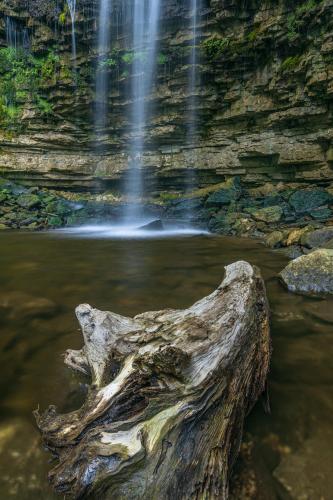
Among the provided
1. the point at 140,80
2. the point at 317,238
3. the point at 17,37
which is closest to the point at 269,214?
the point at 317,238

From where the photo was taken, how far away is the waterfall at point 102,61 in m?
15.2

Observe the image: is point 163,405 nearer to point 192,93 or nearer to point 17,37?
point 192,93

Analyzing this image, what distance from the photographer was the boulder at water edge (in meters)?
4.35

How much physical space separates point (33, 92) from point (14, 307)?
16002 mm

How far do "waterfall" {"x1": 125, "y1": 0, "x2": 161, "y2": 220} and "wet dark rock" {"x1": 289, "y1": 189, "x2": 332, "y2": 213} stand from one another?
8108mm

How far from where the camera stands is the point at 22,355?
9.13ft

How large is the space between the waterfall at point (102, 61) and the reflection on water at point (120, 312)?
37.9 feet

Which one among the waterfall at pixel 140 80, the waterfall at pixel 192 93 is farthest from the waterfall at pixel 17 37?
the waterfall at pixel 192 93

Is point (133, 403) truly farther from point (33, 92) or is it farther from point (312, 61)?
point (33, 92)

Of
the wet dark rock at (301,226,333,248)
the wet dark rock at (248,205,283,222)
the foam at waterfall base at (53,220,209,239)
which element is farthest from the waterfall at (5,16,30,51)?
the wet dark rock at (301,226,333,248)

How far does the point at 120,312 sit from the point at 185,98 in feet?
45.8

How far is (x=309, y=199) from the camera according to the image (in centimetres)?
1225

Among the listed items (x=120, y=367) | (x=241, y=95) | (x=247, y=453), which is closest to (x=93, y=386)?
(x=120, y=367)

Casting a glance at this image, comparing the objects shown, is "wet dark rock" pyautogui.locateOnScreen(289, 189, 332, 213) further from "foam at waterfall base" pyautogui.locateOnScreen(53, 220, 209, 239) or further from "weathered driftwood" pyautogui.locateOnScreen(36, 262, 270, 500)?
"weathered driftwood" pyautogui.locateOnScreen(36, 262, 270, 500)
